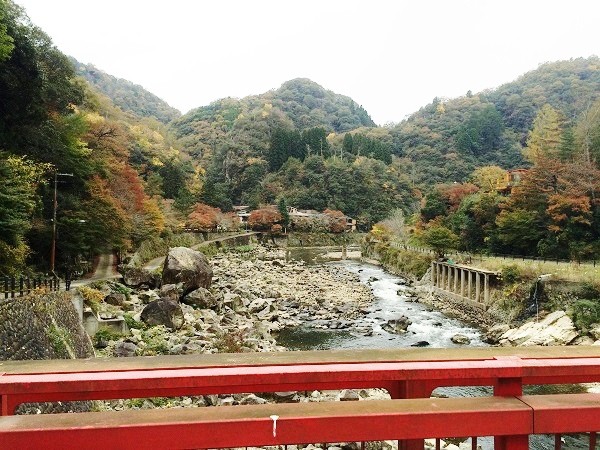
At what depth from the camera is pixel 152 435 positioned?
1646 mm

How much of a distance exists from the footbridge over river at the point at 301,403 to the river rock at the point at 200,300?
17709 millimetres

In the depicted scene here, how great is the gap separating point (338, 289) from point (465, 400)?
86.7 feet

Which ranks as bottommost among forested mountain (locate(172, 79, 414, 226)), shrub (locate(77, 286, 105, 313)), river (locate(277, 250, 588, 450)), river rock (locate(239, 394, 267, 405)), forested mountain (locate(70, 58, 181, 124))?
river (locate(277, 250, 588, 450))

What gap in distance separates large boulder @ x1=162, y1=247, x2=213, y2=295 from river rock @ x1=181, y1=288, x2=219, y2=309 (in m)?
0.76

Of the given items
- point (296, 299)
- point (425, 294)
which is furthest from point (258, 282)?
point (425, 294)

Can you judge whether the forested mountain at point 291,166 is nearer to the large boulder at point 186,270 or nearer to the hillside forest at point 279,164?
the hillside forest at point 279,164

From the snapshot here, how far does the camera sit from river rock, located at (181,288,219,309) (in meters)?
19.2

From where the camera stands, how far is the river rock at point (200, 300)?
755 inches

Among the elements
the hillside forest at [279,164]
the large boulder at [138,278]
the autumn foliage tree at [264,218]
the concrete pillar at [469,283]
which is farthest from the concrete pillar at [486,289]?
the autumn foliage tree at [264,218]

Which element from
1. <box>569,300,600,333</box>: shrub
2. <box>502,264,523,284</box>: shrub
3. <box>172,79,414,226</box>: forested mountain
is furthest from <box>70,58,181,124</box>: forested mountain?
<box>569,300,600,333</box>: shrub

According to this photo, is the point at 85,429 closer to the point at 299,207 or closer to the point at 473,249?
the point at 473,249

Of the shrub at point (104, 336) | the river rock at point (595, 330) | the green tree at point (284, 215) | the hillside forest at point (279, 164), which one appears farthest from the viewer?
the green tree at point (284, 215)

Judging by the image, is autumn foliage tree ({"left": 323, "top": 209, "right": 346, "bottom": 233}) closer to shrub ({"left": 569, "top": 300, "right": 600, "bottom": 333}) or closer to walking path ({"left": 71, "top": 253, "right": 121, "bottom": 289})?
walking path ({"left": 71, "top": 253, "right": 121, "bottom": 289})

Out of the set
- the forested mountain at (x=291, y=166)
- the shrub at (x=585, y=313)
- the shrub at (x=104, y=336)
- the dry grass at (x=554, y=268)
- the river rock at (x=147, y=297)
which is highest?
the forested mountain at (x=291, y=166)
